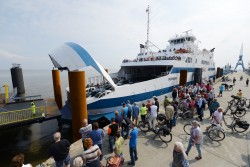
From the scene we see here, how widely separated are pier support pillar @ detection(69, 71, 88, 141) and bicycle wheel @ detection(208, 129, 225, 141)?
6.07 metres

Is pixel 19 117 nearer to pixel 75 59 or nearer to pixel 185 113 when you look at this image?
pixel 75 59

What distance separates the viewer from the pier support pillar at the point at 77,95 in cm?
748

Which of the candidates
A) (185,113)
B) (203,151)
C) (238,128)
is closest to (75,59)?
(185,113)

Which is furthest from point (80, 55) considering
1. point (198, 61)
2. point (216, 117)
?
point (198, 61)

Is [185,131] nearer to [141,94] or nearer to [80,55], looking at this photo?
[141,94]

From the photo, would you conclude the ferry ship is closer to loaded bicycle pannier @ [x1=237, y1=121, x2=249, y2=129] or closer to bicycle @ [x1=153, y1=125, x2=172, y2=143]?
bicycle @ [x1=153, y1=125, x2=172, y2=143]

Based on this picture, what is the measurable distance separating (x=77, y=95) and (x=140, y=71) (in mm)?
14520

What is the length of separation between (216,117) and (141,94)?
20.8 ft

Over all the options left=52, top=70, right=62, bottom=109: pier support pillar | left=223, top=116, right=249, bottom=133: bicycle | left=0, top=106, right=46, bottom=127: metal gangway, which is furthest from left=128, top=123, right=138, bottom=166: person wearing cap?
left=52, top=70, right=62, bottom=109: pier support pillar

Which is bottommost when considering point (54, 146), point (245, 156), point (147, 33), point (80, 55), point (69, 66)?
point (245, 156)

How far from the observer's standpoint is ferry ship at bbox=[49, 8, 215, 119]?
30.5ft

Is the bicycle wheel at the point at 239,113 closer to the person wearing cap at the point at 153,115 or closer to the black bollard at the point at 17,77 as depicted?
the person wearing cap at the point at 153,115

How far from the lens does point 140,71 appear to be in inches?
833

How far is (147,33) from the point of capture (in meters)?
19.4
